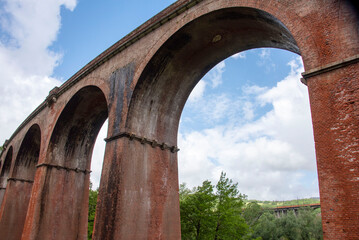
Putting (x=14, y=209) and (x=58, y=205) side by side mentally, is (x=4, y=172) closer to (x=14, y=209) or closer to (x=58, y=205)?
(x=14, y=209)

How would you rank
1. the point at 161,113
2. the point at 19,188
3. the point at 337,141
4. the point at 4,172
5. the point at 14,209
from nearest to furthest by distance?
the point at 337,141 → the point at 161,113 → the point at 14,209 → the point at 19,188 → the point at 4,172

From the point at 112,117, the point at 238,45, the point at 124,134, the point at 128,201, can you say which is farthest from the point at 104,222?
the point at 238,45

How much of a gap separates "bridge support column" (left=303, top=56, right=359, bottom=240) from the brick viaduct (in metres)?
0.02

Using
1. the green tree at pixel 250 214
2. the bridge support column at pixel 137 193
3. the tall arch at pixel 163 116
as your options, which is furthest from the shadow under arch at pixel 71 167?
the green tree at pixel 250 214

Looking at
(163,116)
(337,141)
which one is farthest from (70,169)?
(337,141)

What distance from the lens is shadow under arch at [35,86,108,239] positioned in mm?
12742

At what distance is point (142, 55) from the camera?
32.3ft

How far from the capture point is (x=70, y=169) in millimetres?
13984

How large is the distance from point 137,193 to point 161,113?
324 cm

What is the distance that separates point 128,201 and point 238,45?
6453mm

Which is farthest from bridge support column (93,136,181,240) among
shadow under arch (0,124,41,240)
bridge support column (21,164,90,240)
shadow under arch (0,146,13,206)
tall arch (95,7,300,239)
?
shadow under arch (0,146,13,206)

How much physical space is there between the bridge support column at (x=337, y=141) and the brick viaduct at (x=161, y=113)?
0.05 feet

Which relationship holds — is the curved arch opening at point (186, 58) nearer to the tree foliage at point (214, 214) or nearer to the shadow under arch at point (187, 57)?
the shadow under arch at point (187, 57)

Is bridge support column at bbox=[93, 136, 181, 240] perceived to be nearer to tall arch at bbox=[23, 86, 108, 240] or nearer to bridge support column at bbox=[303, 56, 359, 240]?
tall arch at bbox=[23, 86, 108, 240]
